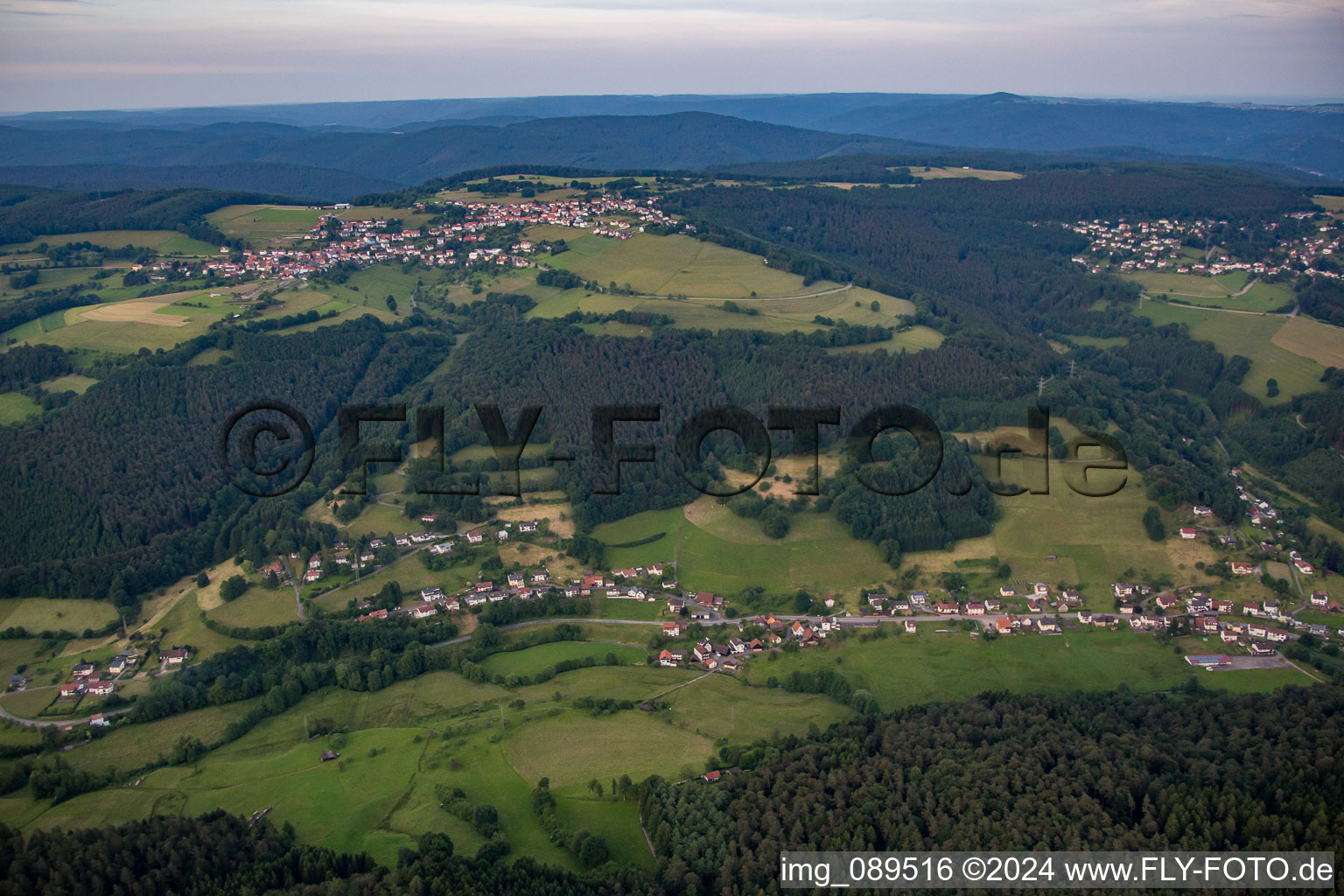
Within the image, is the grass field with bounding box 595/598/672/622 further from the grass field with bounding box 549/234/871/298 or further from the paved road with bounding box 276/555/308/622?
the grass field with bounding box 549/234/871/298

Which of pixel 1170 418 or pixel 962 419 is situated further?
pixel 1170 418

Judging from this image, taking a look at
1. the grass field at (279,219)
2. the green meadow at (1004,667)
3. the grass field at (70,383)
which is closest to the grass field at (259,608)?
the green meadow at (1004,667)

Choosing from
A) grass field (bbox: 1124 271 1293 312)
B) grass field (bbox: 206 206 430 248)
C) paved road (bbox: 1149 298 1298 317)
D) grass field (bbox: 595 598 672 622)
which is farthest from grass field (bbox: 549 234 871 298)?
grass field (bbox: 595 598 672 622)

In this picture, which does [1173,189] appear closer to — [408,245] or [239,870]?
[408,245]

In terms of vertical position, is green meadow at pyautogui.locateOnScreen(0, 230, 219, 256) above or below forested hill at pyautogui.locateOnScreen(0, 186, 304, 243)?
below

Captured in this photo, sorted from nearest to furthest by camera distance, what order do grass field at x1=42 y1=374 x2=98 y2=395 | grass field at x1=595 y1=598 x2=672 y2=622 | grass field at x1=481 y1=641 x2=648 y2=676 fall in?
grass field at x1=481 y1=641 x2=648 y2=676 → grass field at x1=595 y1=598 x2=672 y2=622 → grass field at x1=42 y1=374 x2=98 y2=395

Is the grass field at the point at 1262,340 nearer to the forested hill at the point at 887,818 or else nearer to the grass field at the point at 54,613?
the forested hill at the point at 887,818

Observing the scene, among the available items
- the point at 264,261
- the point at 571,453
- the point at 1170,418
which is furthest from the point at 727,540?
the point at 264,261
